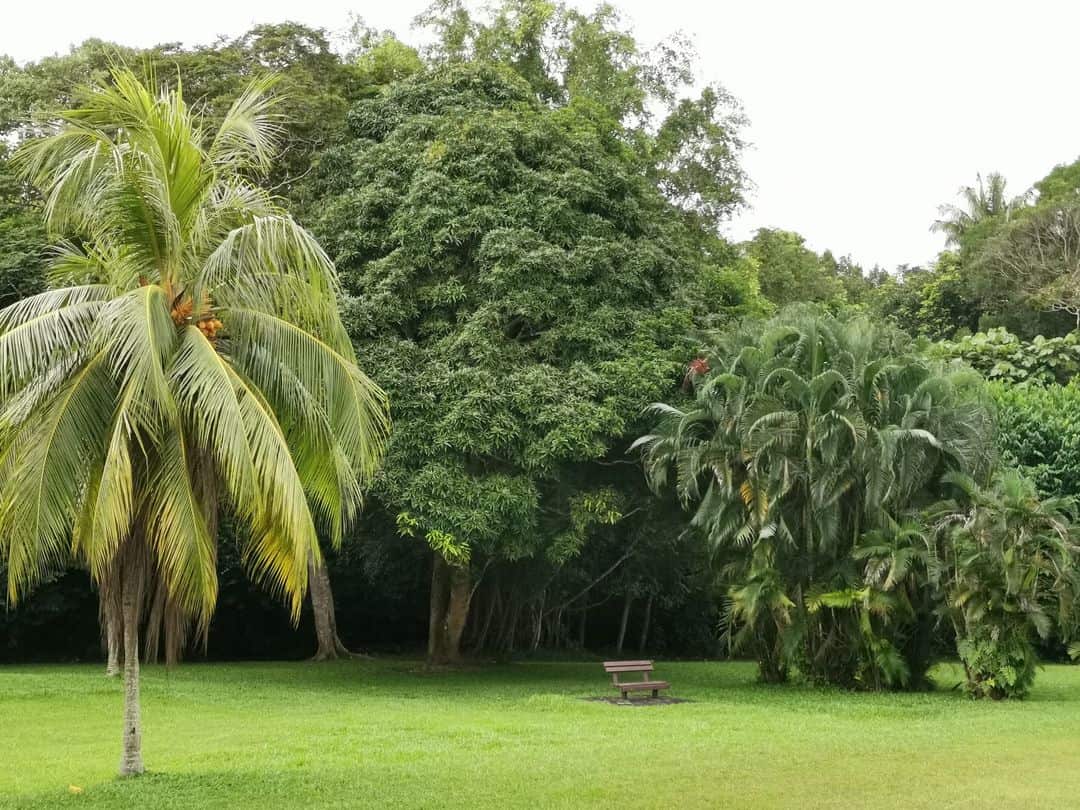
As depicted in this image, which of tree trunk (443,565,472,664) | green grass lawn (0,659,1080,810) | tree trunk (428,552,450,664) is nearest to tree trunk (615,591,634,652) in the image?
tree trunk (443,565,472,664)

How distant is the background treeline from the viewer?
1905 centimetres

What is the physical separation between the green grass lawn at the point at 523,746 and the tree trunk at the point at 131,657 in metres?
0.28

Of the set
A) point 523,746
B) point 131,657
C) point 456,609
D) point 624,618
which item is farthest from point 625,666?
point 624,618

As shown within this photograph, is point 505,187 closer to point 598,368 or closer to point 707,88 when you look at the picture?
point 598,368

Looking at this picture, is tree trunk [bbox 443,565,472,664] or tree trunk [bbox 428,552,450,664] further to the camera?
tree trunk [bbox 428,552,450,664]

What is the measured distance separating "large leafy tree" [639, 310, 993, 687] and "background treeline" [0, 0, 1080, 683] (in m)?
0.12

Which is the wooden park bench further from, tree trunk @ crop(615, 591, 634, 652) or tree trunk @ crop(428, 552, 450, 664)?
tree trunk @ crop(615, 591, 634, 652)

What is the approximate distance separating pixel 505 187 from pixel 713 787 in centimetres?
1395

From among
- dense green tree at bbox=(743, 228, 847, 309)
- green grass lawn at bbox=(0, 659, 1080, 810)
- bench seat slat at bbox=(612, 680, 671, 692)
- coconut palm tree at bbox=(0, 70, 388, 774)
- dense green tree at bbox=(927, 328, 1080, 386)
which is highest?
dense green tree at bbox=(743, 228, 847, 309)

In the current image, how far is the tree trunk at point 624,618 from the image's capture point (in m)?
32.6

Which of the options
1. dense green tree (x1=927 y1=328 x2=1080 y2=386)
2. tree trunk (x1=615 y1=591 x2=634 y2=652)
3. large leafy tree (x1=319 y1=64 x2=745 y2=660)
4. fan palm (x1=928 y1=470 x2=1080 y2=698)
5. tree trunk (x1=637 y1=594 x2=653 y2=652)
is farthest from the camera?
dense green tree (x1=927 y1=328 x2=1080 y2=386)

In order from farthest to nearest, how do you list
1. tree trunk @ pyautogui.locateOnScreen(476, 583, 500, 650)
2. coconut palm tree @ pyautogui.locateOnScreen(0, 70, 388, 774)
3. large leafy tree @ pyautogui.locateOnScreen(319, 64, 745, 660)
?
tree trunk @ pyautogui.locateOnScreen(476, 583, 500, 650), large leafy tree @ pyautogui.locateOnScreen(319, 64, 745, 660), coconut palm tree @ pyautogui.locateOnScreen(0, 70, 388, 774)

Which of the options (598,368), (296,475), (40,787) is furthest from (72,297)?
(598,368)

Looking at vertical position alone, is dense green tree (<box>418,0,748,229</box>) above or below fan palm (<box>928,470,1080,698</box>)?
above
